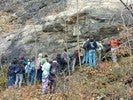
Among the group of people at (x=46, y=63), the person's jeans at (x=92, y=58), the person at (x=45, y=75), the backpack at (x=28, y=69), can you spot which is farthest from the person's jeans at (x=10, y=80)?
the person's jeans at (x=92, y=58)

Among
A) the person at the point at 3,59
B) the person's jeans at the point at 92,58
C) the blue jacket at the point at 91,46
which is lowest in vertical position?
the person at the point at 3,59

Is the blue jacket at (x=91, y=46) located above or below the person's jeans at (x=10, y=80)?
above

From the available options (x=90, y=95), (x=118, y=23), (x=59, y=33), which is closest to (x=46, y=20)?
(x=59, y=33)

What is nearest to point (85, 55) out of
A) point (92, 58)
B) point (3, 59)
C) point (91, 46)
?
point (92, 58)

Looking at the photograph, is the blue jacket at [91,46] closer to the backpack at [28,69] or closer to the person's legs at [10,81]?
the backpack at [28,69]

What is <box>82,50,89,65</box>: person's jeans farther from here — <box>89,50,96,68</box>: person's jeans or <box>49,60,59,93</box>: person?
<box>49,60,59,93</box>: person

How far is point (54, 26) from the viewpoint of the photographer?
23.7 m

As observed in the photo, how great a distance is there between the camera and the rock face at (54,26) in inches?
906

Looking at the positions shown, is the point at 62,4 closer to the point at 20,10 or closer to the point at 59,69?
the point at 20,10

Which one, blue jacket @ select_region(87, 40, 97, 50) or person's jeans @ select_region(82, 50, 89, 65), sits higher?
blue jacket @ select_region(87, 40, 97, 50)

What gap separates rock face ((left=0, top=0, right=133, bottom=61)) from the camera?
75.5 ft

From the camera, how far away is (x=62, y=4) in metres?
25.3

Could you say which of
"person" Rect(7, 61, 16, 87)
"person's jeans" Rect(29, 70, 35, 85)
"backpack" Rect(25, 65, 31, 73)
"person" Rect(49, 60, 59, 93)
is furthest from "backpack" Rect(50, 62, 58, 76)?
"person" Rect(7, 61, 16, 87)

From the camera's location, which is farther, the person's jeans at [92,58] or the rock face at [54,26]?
the rock face at [54,26]
